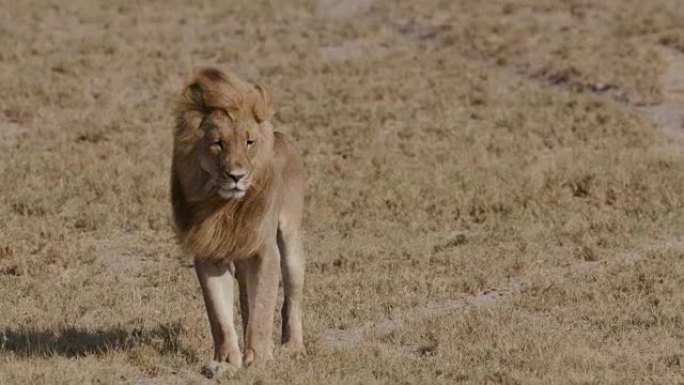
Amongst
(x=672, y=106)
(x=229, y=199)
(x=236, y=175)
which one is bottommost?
(x=672, y=106)

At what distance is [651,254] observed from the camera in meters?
10.2

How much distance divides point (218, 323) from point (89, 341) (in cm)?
122

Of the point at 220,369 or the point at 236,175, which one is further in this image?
the point at 220,369

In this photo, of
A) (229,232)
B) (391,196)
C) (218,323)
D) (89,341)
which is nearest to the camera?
(229,232)

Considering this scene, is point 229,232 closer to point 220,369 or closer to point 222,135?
point 222,135

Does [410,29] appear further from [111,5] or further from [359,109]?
[359,109]

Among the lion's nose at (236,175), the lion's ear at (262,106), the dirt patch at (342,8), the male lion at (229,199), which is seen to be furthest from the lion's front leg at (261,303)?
the dirt patch at (342,8)

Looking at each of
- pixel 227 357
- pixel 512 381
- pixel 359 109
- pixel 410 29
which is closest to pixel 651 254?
pixel 512 381

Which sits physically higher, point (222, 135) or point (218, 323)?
point (222, 135)

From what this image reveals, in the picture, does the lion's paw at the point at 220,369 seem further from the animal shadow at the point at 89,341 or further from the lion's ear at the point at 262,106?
the lion's ear at the point at 262,106

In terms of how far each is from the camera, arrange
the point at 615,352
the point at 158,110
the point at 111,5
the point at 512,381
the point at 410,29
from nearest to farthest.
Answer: the point at 512,381 → the point at 615,352 → the point at 158,110 → the point at 410,29 → the point at 111,5

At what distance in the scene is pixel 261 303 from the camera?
7043mm

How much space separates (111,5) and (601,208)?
1604cm

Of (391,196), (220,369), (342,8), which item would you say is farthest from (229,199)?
(342,8)
